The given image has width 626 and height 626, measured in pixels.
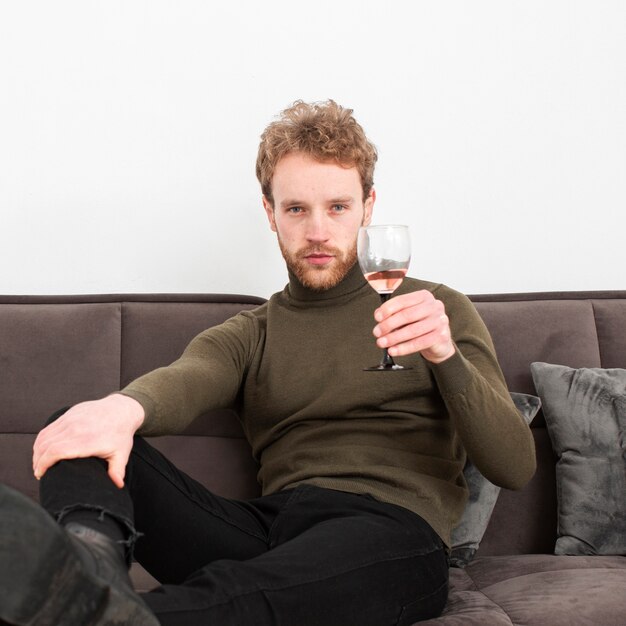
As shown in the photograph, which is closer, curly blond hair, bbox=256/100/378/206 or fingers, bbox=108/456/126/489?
fingers, bbox=108/456/126/489

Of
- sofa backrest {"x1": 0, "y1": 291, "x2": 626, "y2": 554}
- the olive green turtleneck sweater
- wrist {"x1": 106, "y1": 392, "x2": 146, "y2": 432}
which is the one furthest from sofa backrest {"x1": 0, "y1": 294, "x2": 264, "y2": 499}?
wrist {"x1": 106, "y1": 392, "x2": 146, "y2": 432}

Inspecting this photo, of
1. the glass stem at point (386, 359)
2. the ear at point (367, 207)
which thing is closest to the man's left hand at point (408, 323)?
the glass stem at point (386, 359)

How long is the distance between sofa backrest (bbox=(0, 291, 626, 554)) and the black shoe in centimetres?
102

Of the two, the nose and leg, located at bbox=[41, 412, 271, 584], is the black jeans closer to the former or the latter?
leg, located at bbox=[41, 412, 271, 584]

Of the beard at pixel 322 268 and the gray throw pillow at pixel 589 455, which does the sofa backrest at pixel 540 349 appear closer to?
the gray throw pillow at pixel 589 455

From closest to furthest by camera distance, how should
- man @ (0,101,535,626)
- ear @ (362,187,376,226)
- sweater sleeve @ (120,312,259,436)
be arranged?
man @ (0,101,535,626) < sweater sleeve @ (120,312,259,436) < ear @ (362,187,376,226)

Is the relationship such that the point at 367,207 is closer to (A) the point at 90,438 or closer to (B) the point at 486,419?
(B) the point at 486,419

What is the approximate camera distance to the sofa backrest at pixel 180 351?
1.92m

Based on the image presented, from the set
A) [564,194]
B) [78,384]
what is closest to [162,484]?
[78,384]

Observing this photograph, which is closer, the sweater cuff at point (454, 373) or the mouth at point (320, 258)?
the sweater cuff at point (454, 373)

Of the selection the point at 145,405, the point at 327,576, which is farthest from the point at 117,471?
the point at 327,576

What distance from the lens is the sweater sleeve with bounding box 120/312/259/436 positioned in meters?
1.45

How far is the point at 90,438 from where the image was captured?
124cm

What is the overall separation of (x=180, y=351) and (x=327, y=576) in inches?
35.0
